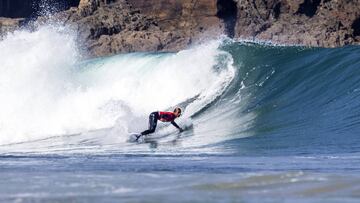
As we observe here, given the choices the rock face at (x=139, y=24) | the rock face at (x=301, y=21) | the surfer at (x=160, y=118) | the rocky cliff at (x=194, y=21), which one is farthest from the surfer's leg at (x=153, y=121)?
the rock face at (x=139, y=24)

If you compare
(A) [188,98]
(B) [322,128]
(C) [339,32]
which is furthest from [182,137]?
(C) [339,32]

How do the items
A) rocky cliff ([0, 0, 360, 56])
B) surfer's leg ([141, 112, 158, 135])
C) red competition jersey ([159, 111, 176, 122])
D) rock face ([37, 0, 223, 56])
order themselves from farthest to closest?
rock face ([37, 0, 223, 56]) < rocky cliff ([0, 0, 360, 56]) < red competition jersey ([159, 111, 176, 122]) < surfer's leg ([141, 112, 158, 135])

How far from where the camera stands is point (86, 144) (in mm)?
18062

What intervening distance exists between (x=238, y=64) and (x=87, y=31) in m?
35.8

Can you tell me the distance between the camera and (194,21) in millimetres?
65188

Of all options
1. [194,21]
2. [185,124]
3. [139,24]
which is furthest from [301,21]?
[185,124]

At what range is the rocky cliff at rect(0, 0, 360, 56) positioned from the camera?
190 ft

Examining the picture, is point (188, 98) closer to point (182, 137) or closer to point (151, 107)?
point (151, 107)

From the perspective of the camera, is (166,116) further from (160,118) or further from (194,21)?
(194,21)

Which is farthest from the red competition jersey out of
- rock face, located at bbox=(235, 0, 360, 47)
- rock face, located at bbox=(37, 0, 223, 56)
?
rock face, located at bbox=(37, 0, 223, 56)

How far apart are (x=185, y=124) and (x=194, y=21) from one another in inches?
1790

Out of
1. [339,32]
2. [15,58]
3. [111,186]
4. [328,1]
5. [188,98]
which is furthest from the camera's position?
[328,1]

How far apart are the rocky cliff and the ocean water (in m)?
23.5

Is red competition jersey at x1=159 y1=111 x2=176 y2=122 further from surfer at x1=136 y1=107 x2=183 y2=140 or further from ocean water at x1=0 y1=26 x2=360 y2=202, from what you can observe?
ocean water at x1=0 y1=26 x2=360 y2=202
